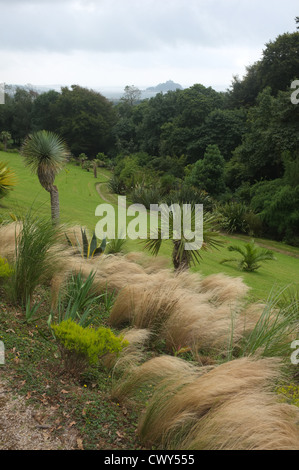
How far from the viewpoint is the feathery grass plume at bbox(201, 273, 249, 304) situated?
19.5 ft

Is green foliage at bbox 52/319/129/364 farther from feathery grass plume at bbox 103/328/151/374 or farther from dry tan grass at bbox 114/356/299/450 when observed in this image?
dry tan grass at bbox 114/356/299/450

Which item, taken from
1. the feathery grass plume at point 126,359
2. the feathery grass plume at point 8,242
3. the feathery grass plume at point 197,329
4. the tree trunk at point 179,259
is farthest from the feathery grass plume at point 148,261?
the feathery grass plume at point 126,359

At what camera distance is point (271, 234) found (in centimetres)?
2150

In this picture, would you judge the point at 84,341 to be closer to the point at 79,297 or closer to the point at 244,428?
the point at 79,297

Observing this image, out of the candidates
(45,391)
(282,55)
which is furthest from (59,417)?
(282,55)

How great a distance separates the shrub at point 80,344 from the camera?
344cm

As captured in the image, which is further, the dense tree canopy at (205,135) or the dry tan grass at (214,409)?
the dense tree canopy at (205,135)

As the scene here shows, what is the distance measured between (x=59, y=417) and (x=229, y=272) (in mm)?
7528

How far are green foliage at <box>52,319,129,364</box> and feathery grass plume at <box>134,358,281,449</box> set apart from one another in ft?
2.05

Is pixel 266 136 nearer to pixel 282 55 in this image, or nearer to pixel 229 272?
pixel 282 55

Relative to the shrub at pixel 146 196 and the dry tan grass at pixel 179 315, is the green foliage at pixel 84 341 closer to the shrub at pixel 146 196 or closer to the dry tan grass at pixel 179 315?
the dry tan grass at pixel 179 315

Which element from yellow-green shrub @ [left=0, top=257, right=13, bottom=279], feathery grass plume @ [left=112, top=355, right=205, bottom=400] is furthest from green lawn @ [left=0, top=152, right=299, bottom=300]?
feathery grass plume @ [left=112, top=355, right=205, bottom=400]

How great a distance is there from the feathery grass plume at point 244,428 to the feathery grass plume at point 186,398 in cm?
8
